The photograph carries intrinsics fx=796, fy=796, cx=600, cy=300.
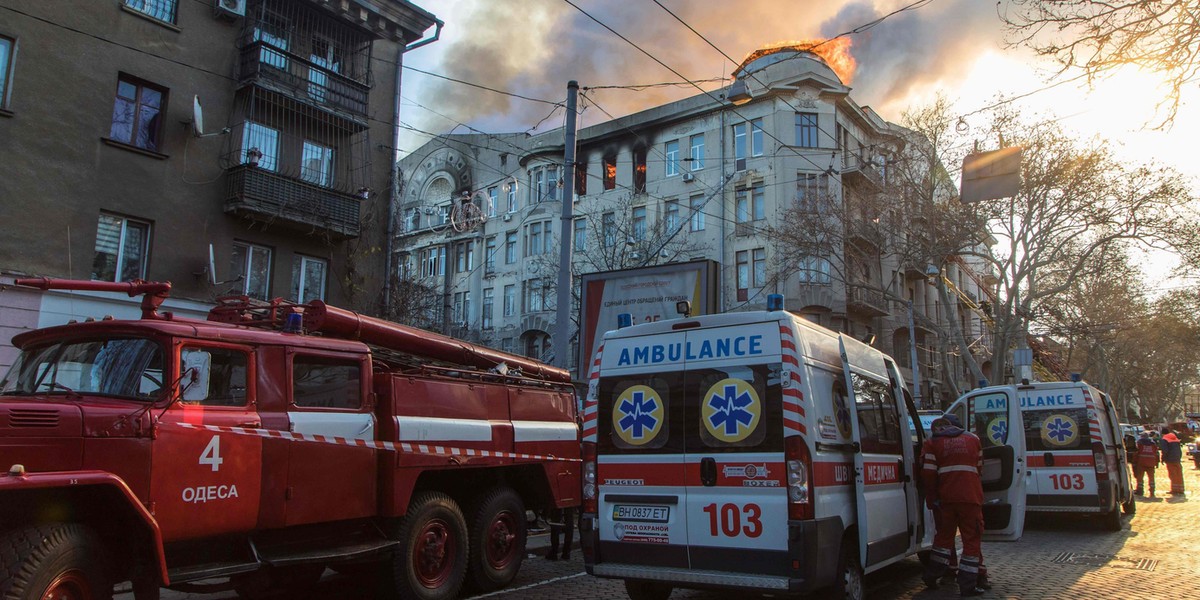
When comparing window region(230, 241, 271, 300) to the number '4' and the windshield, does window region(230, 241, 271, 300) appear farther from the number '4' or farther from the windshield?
the number '4'

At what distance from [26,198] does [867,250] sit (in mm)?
30118

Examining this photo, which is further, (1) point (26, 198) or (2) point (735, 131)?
(2) point (735, 131)

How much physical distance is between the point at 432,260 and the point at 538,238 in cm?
952

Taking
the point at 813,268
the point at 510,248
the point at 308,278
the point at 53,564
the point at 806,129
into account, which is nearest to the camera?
the point at 53,564

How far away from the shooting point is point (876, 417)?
7.59 metres

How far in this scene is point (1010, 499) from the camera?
944 cm

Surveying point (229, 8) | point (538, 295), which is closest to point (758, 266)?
point (538, 295)

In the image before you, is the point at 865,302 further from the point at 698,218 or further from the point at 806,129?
the point at 698,218

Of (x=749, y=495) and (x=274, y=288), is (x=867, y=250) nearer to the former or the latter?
(x=274, y=288)

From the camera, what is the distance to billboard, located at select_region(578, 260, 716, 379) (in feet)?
47.5

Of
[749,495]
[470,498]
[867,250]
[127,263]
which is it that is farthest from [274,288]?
[867,250]

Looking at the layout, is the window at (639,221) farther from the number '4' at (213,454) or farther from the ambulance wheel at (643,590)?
the number '4' at (213,454)

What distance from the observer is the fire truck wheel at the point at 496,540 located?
27.3ft

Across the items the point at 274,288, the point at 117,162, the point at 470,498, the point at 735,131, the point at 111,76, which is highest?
the point at 735,131
